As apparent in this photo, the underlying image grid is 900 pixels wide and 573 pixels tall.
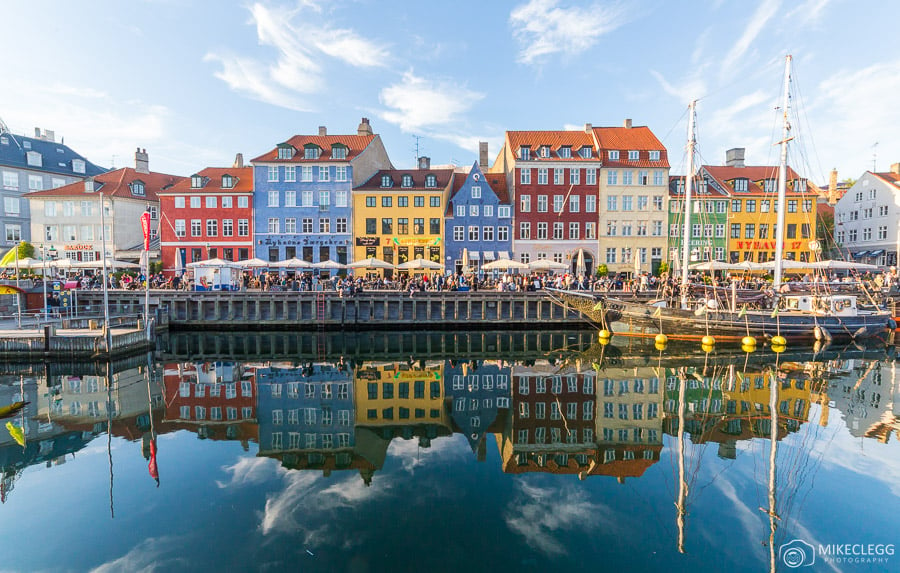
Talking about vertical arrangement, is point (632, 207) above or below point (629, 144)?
below

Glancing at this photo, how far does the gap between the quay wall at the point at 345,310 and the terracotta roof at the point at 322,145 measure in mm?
19872

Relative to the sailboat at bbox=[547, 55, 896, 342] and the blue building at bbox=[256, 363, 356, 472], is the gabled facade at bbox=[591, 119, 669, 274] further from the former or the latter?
the blue building at bbox=[256, 363, 356, 472]

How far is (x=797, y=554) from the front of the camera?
8617mm

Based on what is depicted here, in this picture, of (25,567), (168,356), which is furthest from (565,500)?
(168,356)

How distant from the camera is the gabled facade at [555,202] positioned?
48.5m

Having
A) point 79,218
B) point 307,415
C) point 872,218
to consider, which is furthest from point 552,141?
point 79,218

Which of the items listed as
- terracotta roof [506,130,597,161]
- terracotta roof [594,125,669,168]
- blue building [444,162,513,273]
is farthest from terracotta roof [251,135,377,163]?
terracotta roof [594,125,669,168]

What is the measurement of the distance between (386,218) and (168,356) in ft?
89.0

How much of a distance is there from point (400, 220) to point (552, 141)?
1794cm

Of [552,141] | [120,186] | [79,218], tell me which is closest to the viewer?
[552,141]

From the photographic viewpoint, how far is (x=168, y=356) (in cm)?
2562

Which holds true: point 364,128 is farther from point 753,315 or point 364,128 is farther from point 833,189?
point 833,189

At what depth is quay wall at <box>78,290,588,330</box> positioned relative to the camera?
33469 mm

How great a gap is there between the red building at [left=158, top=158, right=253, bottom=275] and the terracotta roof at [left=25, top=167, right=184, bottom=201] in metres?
4.50
